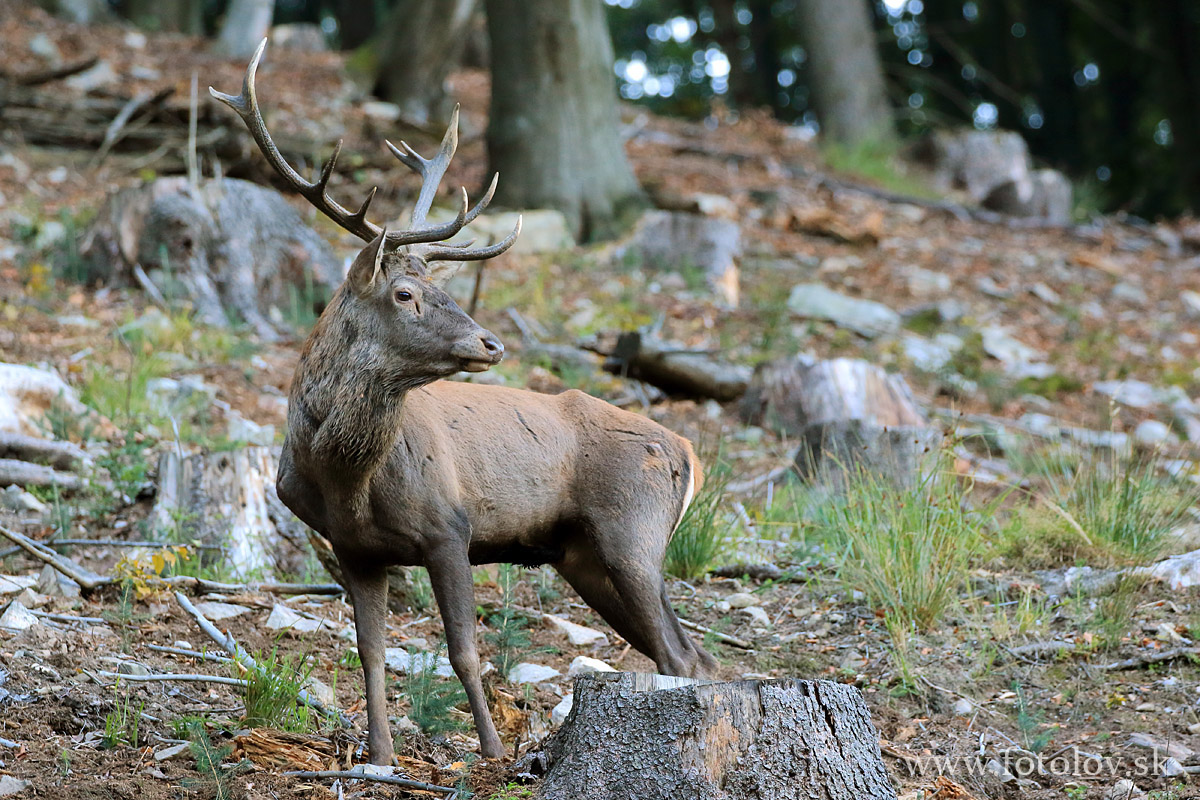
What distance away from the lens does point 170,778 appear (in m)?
3.54

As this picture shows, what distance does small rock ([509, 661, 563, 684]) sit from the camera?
15.5 ft

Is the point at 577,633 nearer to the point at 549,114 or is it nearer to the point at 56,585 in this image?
the point at 56,585

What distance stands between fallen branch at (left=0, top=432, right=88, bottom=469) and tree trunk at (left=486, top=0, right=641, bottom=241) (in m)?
5.78

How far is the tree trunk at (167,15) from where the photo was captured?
1930 cm

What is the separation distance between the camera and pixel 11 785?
3328 millimetres

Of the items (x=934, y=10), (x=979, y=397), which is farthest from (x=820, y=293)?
(x=934, y=10)

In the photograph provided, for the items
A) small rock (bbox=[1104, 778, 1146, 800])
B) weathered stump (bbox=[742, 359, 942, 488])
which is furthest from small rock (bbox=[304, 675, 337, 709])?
weathered stump (bbox=[742, 359, 942, 488])

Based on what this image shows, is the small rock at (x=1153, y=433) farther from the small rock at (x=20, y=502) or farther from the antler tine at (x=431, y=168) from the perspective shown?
the small rock at (x=20, y=502)

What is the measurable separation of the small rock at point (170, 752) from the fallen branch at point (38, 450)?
2.71 metres

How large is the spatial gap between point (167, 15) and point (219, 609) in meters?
17.5

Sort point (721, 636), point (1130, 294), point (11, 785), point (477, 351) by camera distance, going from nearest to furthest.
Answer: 1. point (11, 785)
2. point (477, 351)
3. point (721, 636)
4. point (1130, 294)

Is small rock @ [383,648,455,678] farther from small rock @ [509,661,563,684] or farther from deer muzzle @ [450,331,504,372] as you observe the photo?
deer muzzle @ [450,331,504,372]

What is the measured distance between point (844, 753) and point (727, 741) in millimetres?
358

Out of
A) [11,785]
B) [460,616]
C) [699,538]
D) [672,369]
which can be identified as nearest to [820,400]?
[672,369]
